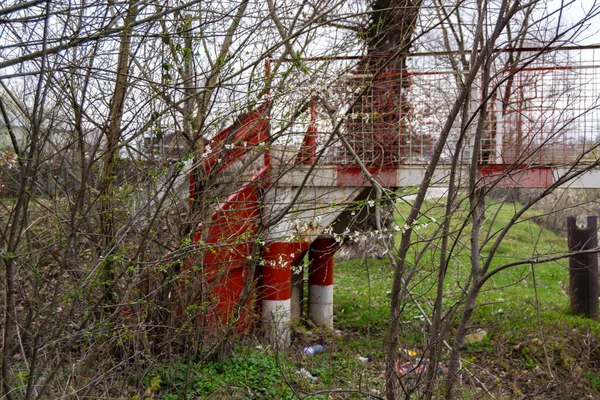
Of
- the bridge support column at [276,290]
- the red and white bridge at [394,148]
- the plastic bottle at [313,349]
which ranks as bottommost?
the plastic bottle at [313,349]

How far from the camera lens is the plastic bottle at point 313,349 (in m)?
6.43

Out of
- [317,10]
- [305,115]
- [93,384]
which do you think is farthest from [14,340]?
[317,10]

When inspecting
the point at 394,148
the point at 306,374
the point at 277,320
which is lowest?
the point at 306,374

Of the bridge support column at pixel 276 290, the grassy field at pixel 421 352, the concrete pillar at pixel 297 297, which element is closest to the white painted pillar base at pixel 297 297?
A: the concrete pillar at pixel 297 297

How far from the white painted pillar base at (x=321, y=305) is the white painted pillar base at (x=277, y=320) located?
144cm

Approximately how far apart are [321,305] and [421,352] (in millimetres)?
4111

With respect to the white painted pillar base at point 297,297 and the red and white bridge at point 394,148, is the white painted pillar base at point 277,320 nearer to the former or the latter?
the red and white bridge at point 394,148

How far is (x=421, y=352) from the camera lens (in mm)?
4645

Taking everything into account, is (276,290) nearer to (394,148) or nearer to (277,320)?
(277,320)

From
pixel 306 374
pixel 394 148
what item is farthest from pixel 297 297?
pixel 306 374

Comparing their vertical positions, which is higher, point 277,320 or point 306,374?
point 277,320

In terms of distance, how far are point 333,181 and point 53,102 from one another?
352 centimetres

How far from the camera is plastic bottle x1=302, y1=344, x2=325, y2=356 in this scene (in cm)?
643

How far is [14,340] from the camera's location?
380cm
